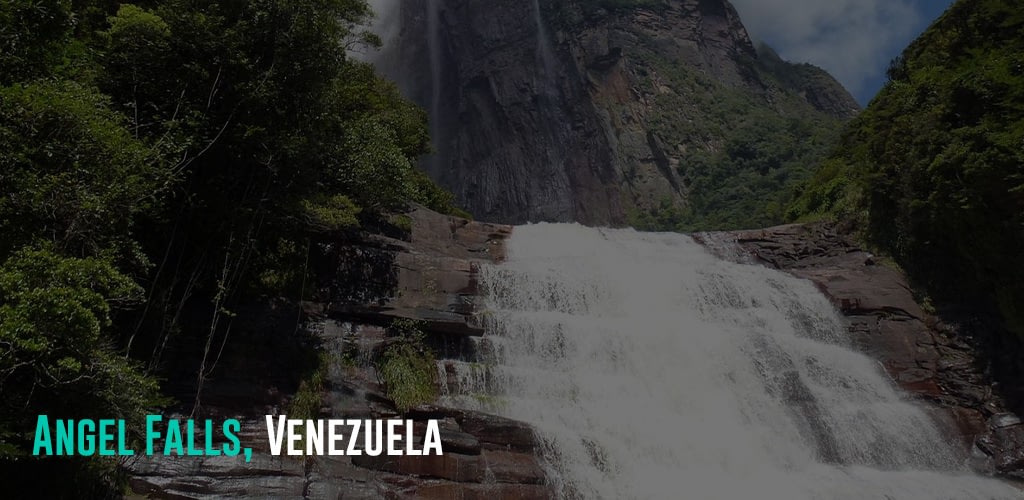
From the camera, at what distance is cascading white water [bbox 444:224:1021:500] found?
1410 cm

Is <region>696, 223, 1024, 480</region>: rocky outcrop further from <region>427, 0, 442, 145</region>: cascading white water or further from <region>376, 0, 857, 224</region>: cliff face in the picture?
<region>427, 0, 442, 145</region>: cascading white water

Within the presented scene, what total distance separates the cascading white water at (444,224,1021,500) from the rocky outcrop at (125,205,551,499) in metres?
0.97

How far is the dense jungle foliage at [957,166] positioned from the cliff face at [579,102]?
42.6 meters

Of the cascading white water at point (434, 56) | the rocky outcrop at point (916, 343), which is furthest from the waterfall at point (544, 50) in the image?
the rocky outcrop at point (916, 343)

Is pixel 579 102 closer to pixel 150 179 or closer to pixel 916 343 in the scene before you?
pixel 916 343

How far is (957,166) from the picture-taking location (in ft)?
63.3

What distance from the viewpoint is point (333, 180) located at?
16750mm

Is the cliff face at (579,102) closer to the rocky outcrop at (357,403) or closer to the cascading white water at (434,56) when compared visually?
the cascading white water at (434,56)

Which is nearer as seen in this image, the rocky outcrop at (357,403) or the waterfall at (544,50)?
the rocky outcrop at (357,403)

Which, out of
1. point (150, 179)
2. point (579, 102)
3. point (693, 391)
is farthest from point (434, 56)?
point (150, 179)

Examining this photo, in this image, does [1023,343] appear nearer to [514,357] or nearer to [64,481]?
[514,357]

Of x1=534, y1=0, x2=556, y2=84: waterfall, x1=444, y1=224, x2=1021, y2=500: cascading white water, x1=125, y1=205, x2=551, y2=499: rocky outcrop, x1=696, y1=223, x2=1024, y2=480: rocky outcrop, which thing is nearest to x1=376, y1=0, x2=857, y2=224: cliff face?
x1=534, y1=0, x2=556, y2=84: waterfall

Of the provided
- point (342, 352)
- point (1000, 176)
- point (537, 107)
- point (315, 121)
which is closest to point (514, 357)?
point (342, 352)

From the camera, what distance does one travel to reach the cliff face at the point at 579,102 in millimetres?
71562
